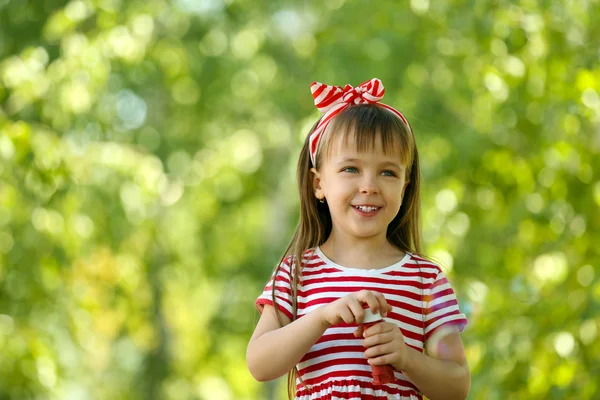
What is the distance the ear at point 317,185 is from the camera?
203cm

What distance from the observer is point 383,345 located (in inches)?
67.4

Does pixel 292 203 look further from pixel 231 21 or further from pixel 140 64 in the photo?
pixel 140 64

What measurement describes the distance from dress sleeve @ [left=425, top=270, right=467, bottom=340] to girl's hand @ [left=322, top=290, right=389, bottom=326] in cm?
24

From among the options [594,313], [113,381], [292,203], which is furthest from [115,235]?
[113,381]

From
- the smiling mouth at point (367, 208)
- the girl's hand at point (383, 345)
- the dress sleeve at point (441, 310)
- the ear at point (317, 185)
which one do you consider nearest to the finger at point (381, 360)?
the girl's hand at point (383, 345)

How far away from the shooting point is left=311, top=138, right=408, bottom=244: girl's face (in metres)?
1.89

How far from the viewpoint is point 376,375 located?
1731 millimetres

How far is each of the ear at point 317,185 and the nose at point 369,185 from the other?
0.53 feet

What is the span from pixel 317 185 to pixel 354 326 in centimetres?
34

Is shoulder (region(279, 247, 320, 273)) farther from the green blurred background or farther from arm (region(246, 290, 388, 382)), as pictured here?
the green blurred background

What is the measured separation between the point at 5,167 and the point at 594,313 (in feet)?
8.50

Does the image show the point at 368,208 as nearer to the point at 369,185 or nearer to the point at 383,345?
the point at 369,185

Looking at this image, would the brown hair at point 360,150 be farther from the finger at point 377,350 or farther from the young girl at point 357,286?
the finger at point 377,350

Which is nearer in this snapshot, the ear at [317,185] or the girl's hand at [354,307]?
the girl's hand at [354,307]
